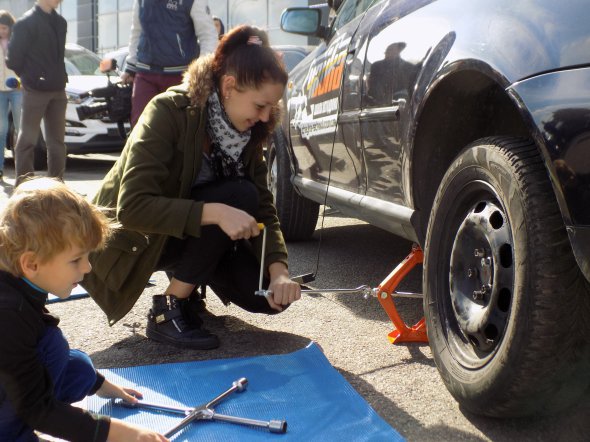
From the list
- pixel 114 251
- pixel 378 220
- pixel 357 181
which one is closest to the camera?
pixel 114 251

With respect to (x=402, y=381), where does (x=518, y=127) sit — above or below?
above

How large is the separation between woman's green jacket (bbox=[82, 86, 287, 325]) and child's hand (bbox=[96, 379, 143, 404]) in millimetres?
501

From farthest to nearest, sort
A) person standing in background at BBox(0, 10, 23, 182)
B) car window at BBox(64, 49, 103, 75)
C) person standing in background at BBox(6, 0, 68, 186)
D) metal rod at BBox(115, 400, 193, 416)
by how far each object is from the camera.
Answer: car window at BBox(64, 49, 103, 75) < person standing in background at BBox(0, 10, 23, 182) < person standing in background at BBox(6, 0, 68, 186) < metal rod at BBox(115, 400, 193, 416)

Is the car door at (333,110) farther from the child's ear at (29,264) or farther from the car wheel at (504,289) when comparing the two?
the child's ear at (29,264)

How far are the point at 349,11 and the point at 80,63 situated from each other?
6.38 m

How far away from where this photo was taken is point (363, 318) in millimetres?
3047

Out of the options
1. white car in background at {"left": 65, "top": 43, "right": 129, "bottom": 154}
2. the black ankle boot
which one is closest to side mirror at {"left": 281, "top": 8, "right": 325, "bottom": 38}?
the black ankle boot

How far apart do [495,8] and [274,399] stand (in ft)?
4.11

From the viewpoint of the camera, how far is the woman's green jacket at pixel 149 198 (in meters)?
2.46

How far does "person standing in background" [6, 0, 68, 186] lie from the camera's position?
233 inches

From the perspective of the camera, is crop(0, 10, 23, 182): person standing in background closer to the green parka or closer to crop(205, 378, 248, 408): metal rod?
the green parka

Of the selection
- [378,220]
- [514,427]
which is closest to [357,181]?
[378,220]

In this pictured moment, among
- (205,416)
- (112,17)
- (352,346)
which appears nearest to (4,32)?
(352,346)

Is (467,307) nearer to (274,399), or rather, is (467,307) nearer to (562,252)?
(562,252)
